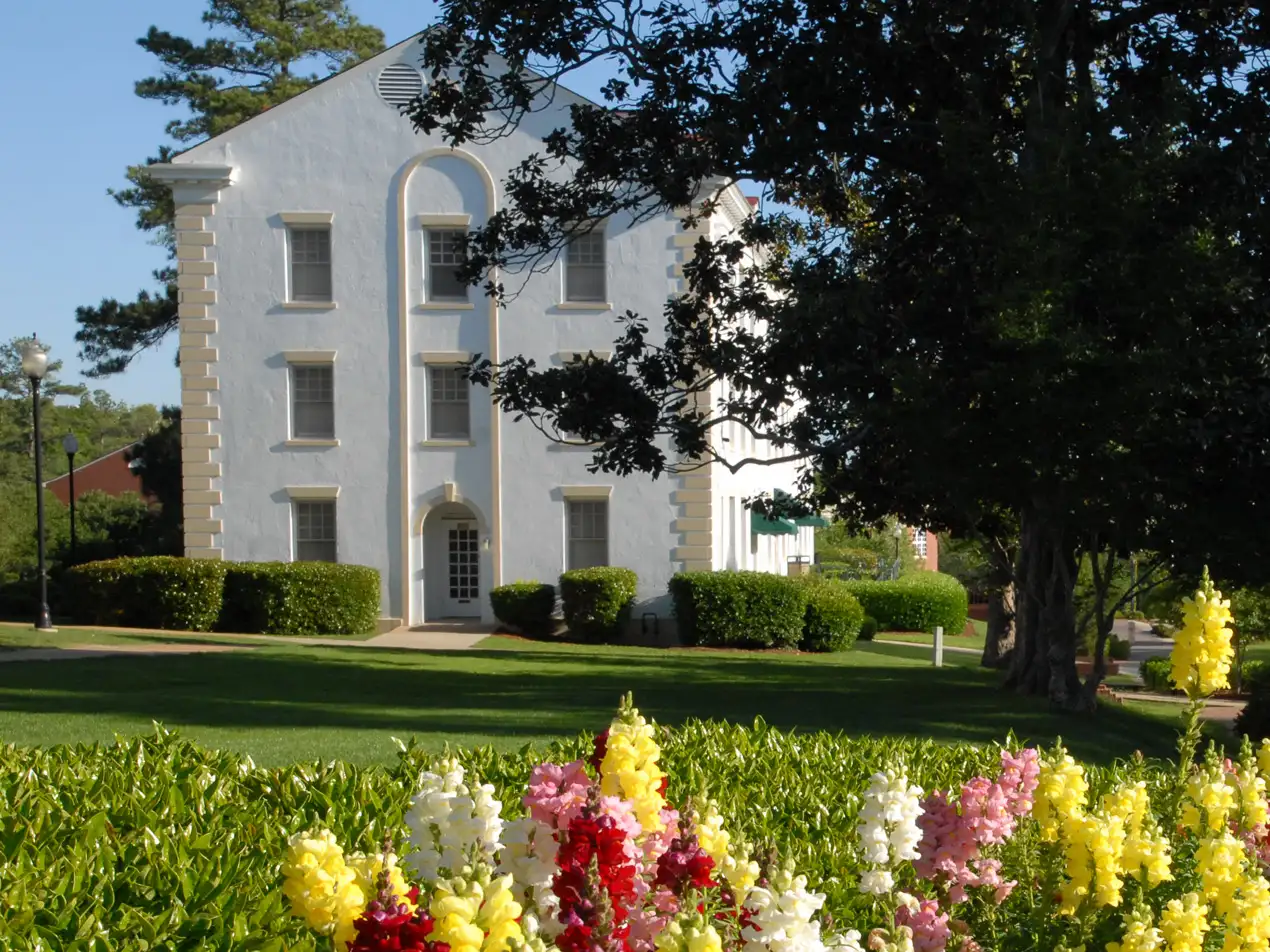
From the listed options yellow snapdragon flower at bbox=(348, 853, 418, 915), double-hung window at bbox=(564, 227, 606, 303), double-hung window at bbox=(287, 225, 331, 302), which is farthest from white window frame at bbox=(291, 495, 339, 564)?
yellow snapdragon flower at bbox=(348, 853, 418, 915)

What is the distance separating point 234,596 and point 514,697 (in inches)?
557

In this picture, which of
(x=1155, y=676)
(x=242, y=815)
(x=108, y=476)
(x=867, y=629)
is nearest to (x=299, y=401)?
(x=867, y=629)

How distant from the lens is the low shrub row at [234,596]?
29047 mm

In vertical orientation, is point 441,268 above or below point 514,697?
above

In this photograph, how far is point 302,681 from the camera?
60.4 feet

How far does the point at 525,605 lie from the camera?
29.8 meters

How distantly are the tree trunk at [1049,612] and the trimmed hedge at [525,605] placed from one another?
12.8m

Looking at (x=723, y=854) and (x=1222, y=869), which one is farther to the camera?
(x=1222, y=869)

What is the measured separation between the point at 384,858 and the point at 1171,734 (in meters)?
16.4

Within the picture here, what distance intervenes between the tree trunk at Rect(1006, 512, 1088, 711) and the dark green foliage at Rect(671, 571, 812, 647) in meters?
10.9

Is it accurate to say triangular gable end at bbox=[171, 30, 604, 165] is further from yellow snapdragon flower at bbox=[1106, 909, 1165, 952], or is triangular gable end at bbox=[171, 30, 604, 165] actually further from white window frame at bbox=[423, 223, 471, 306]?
yellow snapdragon flower at bbox=[1106, 909, 1165, 952]

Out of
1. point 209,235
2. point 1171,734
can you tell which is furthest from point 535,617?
point 1171,734

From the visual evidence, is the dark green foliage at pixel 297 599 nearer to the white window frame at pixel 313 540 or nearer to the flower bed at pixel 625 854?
the white window frame at pixel 313 540

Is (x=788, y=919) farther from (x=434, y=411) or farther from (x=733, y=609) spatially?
(x=434, y=411)
